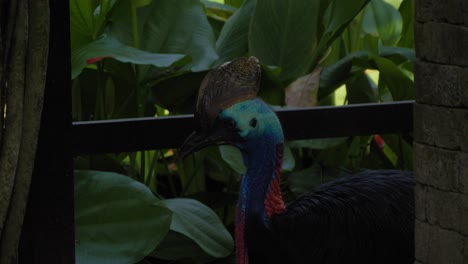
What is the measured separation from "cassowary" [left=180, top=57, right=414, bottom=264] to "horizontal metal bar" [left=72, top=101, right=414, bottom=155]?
293 millimetres

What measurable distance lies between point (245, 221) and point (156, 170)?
5.28ft

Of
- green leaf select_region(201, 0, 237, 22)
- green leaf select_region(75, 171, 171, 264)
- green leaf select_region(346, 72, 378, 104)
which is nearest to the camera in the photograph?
green leaf select_region(75, 171, 171, 264)

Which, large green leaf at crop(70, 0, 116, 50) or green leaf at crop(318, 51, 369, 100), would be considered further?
green leaf at crop(318, 51, 369, 100)

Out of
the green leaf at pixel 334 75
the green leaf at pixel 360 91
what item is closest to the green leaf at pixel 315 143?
the green leaf at pixel 334 75

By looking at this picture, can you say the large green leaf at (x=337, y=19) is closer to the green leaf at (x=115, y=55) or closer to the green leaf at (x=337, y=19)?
the green leaf at (x=337, y=19)

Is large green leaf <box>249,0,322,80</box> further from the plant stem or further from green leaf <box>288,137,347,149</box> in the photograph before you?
the plant stem

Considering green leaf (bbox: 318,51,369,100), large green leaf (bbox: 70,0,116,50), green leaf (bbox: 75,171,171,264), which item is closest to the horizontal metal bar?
green leaf (bbox: 75,171,171,264)

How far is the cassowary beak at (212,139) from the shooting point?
254 cm

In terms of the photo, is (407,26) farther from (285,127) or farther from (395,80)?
(285,127)

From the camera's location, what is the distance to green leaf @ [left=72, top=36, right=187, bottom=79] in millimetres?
3154

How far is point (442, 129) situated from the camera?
2270 millimetres

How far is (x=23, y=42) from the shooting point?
229 centimetres

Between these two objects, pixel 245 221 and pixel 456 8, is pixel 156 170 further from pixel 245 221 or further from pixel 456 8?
pixel 456 8

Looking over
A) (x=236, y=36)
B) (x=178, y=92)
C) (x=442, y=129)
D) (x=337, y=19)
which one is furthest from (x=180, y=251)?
(x=442, y=129)
